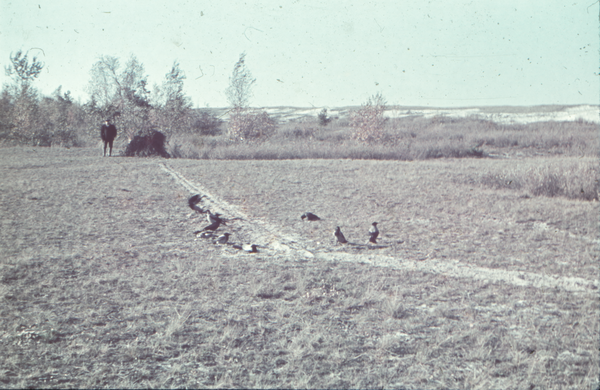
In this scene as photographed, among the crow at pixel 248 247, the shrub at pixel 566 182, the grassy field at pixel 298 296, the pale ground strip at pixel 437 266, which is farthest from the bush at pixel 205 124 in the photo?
the crow at pixel 248 247

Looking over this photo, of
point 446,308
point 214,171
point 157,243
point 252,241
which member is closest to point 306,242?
point 252,241

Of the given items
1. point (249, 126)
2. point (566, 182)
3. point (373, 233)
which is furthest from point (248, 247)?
point (249, 126)

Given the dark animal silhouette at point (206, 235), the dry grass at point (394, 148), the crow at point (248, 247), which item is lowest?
the crow at point (248, 247)

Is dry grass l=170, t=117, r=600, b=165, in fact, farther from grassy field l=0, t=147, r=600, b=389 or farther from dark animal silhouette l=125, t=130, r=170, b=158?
grassy field l=0, t=147, r=600, b=389

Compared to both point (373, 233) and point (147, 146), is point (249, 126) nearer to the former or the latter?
point (147, 146)

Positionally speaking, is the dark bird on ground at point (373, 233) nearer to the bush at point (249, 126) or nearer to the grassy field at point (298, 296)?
the grassy field at point (298, 296)

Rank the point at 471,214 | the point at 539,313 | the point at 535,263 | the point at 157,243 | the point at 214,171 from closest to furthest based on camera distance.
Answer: the point at 539,313, the point at 535,263, the point at 157,243, the point at 471,214, the point at 214,171

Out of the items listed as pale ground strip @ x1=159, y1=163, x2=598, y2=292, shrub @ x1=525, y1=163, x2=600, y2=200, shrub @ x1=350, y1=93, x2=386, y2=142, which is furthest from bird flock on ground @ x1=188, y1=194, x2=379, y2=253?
shrub @ x1=350, y1=93, x2=386, y2=142

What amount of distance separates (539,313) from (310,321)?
2.11 meters

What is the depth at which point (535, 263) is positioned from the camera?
18.7ft

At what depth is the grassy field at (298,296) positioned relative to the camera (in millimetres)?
3066

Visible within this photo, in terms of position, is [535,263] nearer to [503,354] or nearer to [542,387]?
[503,354]

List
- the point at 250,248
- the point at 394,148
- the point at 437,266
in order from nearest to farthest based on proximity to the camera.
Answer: the point at 437,266 < the point at 250,248 < the point at 394,148

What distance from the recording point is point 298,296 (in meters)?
4.48
